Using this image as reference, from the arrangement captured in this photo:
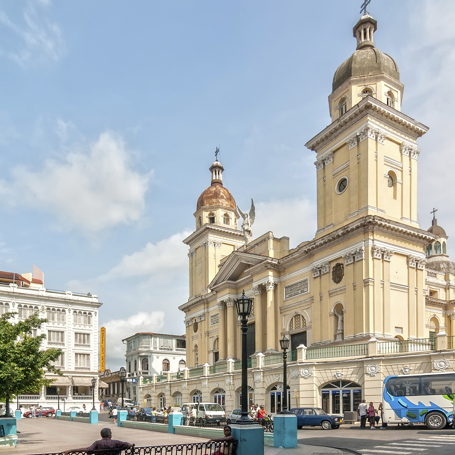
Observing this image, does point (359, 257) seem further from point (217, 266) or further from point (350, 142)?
point (217, 266)

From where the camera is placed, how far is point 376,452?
16.2m

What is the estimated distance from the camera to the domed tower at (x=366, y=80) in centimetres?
4138

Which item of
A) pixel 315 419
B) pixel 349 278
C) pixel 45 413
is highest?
pixel 349 278

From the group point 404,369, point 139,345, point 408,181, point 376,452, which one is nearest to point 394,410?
point 404,369

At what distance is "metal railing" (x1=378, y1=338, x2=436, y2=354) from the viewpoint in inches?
1163

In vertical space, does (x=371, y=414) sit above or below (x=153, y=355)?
above

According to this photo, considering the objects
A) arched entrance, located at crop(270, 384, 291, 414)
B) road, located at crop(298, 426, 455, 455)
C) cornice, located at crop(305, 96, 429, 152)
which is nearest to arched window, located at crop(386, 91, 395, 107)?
cornice, located at crop(305, 96, 429, 152)

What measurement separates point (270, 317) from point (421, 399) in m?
22.0

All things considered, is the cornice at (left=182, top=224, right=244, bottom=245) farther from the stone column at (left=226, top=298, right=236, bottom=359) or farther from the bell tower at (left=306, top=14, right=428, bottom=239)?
the bell tower at (left=306, top=14, right=428, bottom=239)

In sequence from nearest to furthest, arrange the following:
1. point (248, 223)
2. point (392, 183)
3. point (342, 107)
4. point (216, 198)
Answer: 1. point (392, 183)
2. point (342, 107)
3. point (248, 223)
4. point (216, 198)

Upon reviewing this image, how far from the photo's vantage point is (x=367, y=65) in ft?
138

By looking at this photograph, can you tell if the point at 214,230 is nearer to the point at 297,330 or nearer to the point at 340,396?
the point at 297,330

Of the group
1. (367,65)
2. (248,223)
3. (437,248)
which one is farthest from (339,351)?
(437,248)

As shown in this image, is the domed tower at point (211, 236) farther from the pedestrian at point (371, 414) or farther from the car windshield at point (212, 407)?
the pedestrian at point (371, 414)
